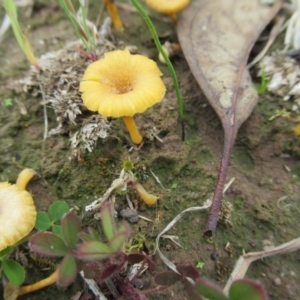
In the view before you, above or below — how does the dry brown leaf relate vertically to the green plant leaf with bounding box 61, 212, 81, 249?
below

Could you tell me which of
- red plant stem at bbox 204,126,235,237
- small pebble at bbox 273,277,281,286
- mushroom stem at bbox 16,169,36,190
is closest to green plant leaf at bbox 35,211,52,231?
mushroom stem at bbox 16,169,36,190

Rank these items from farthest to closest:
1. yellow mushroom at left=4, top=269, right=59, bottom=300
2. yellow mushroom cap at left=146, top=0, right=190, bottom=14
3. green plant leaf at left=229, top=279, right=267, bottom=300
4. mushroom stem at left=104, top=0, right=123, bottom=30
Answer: mushroom stem at left=104, top=0, right=123, bottom=30 → yellow mushroom cap at left=146, top=0, right=190, bottom=14 → yellow mushroom at left=4, top=269, right=59, bottom=300 → green plant leaf at left=229, top=279, right=267, bottom=300

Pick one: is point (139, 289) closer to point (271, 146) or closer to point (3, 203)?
point (3, 203)

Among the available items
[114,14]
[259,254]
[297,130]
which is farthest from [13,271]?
[114,14]

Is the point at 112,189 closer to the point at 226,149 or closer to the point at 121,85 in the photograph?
the point at 121,85

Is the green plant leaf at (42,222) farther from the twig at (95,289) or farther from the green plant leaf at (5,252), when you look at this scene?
the twig at (95,289)

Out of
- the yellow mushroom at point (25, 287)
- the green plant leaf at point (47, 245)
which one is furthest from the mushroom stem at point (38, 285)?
the green plant leaf at point (47, 245)

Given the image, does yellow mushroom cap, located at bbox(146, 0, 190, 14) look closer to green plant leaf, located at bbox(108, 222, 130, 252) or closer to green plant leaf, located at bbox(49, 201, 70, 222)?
green plant leaf, located at bbox(49, 201, 70, 222)
